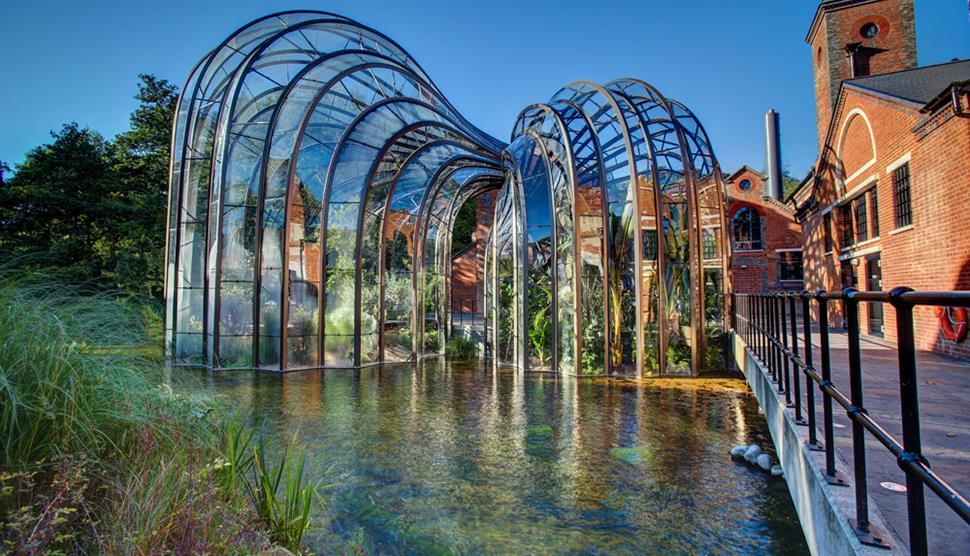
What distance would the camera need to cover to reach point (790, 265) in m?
25.4

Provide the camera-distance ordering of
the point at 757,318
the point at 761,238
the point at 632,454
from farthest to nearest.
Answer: the point at 761,238 → the point at 757,318 → the point at 632,454

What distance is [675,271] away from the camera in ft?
30.2

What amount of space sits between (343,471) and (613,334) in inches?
245

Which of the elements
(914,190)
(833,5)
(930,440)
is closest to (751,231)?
(833,5)

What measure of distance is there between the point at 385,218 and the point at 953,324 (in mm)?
11064

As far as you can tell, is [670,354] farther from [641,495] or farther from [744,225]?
[744,225]

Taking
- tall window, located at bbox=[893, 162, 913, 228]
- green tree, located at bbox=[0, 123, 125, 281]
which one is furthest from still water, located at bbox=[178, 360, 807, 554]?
green tree, located at bbox=[0, 123, 125, 281]

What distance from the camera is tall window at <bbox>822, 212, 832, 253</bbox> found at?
611 inches

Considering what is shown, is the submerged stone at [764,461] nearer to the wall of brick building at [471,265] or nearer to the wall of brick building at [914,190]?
the wall of brick building at [914,190]

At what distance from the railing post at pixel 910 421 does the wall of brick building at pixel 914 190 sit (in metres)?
8.97

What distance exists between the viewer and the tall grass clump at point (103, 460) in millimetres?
2184

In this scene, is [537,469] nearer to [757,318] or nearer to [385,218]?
[757,318]

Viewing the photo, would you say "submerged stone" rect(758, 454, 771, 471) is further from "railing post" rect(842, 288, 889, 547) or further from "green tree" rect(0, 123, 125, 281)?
"green tree" rect(0, 123, 125, 281)

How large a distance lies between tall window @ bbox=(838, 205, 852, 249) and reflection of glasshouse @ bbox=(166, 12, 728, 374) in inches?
282
